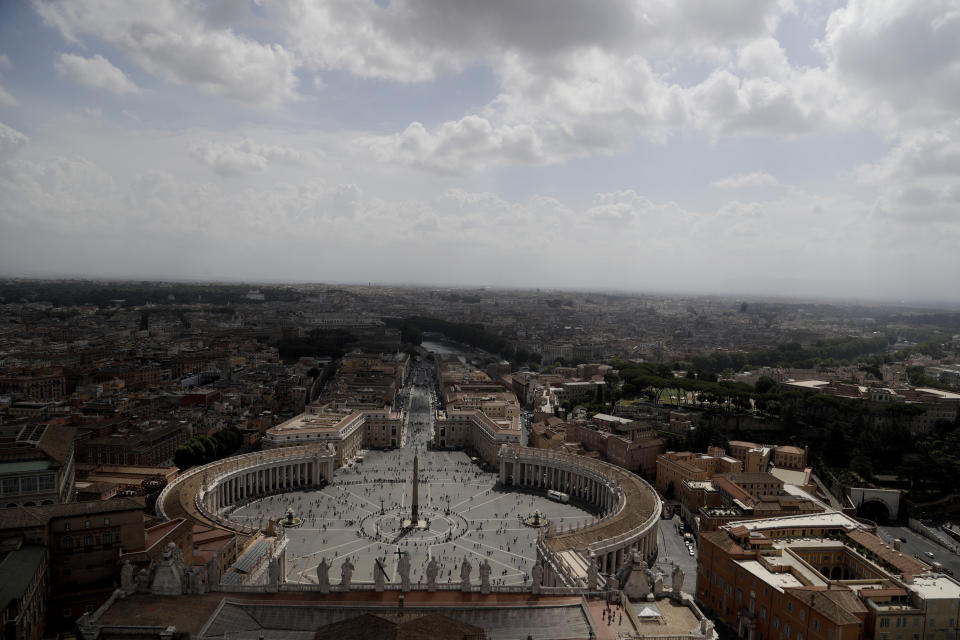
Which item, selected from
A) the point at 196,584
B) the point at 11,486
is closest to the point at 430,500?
the point at 196,584

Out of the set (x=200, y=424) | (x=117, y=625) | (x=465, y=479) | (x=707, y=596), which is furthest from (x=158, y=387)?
(x=707, y=596)

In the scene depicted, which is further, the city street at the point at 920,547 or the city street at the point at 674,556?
the city street at the point at 920,547

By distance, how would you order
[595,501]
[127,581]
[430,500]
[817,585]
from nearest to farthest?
[127,581], [817,585], [430,500], [595,501]

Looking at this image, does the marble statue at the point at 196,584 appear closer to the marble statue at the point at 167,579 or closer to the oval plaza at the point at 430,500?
the marble statue at the point at 167,579

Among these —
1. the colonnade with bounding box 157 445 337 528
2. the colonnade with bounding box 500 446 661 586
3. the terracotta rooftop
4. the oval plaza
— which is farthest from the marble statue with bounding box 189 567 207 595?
the terracotta rooftop

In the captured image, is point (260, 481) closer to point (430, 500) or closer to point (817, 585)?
point (430, 500)

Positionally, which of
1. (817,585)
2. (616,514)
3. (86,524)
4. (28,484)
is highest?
(28,484)

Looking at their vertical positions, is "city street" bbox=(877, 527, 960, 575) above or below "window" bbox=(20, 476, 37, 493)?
below

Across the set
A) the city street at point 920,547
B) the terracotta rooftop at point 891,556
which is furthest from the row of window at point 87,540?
the city street at point 920,547

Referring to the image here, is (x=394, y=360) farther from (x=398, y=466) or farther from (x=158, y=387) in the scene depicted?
(x=398, y=466)

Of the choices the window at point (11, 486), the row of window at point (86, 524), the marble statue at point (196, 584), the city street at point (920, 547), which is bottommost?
the city street at point (920, 547)

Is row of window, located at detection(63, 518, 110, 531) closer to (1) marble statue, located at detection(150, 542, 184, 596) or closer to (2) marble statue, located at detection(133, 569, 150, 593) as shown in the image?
(2) marble statue, located at detection(133, 569, 150, 593)
